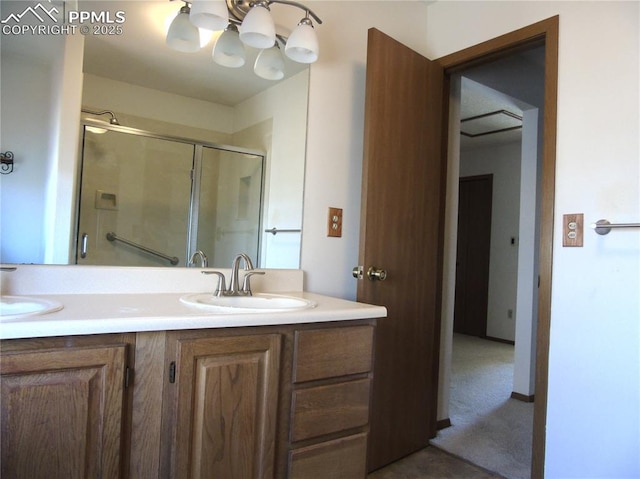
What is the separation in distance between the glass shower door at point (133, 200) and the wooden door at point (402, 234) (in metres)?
0.73

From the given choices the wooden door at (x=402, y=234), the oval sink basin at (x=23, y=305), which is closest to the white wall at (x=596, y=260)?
the wooden door at (x=402, y=234)

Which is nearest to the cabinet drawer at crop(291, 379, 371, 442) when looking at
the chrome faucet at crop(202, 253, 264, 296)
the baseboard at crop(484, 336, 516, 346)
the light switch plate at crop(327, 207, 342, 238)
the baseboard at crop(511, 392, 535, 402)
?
the chrome faucet at crop(202, 253, 264, 296)

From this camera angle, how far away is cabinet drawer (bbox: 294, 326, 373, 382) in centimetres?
119

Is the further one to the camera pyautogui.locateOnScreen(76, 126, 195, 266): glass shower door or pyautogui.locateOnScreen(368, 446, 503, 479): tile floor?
pyautogui.locateOnScreen(368, 446, 503, 479): tile floor

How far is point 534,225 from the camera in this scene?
2906 millimetres

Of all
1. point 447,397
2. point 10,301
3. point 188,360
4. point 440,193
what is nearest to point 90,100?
point 10,301

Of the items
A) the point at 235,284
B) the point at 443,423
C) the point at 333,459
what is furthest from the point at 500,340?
the point at 235,284

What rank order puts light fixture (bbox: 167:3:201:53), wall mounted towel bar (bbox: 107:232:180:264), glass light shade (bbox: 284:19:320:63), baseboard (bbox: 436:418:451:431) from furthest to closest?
1. baseboard (bbox: 436:418:451:431)
2. glass light shade (bbox: 284:19:320:63)
3. light fixture (bbox: 167:3:201:53)
4. wall mounted towel bar (bbox: 107:232:180:264)

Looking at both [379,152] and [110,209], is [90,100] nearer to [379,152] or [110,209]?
[110,209]

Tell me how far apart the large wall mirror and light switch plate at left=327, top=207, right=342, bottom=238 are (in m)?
0.16

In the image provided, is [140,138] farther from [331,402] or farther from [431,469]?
[431,469]

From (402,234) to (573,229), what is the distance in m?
0.66

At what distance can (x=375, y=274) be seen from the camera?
5.67 ft

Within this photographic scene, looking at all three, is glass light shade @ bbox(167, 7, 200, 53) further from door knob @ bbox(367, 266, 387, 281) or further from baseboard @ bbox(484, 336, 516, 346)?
baseboard @ bbox(484, 336, 516, 346)
